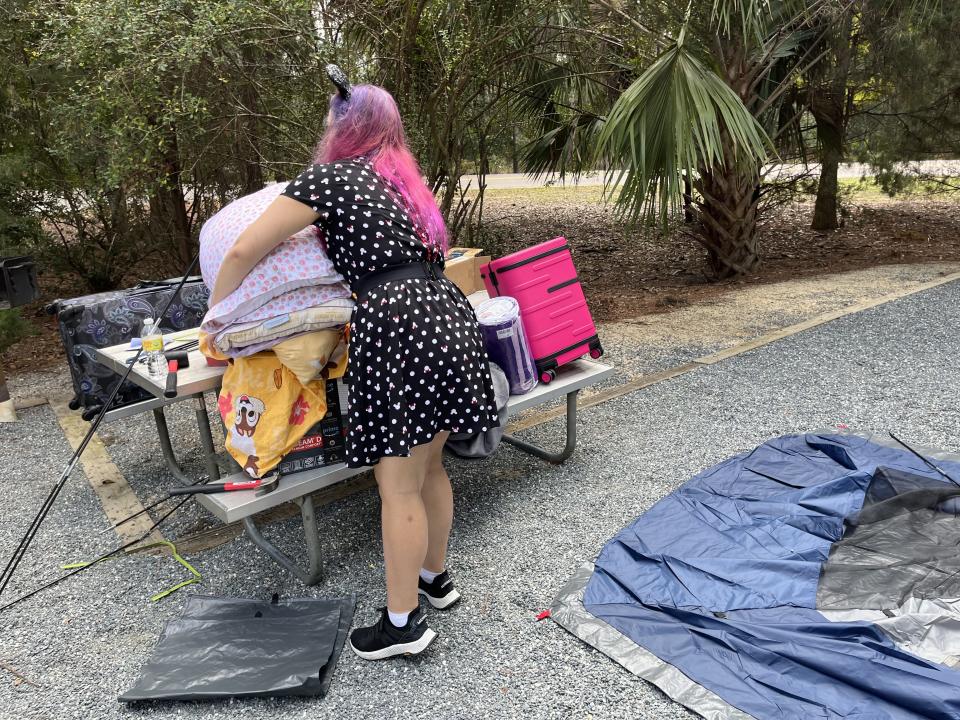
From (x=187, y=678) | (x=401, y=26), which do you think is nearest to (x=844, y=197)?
(x=401, y=26)

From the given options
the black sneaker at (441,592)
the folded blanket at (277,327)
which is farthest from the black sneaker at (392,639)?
the folded blanket at (277,327)

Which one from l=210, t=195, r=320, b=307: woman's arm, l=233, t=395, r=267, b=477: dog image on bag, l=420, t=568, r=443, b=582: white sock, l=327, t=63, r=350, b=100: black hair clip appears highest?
l=327, t=63, r=350, b=100: black hair clip

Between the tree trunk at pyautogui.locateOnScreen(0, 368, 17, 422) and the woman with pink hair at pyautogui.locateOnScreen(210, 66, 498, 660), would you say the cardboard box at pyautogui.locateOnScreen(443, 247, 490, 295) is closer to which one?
the woman with pink hair at pyautogui.locateOnScreen(210, 66, 498, 660)

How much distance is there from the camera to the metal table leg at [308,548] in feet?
8.54

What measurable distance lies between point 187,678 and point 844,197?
11.0 m

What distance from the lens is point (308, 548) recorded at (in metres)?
2.70

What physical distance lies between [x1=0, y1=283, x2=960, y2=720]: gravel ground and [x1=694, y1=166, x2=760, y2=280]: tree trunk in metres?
2.98

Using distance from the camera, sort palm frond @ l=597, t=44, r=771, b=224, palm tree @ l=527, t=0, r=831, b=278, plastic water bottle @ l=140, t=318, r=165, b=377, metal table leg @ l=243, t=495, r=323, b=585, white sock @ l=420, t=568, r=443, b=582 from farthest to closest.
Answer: palm tree @ l=527, t=0, r=831, b=278 → palm frond @ l=597, t=44, r=771, b=224 → plastic water bottle @ l=140, t=318, r=165, b=377 → metal table leg @ l=243, t=495, r=323, b=585 → white sock @ l=420, t=568, r=443, b=582

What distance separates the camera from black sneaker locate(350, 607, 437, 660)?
223 centimetres

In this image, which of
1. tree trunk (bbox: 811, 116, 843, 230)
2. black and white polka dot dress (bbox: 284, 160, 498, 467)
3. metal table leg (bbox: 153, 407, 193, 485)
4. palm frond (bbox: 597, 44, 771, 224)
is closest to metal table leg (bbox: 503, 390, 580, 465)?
black and white polka dot dress (bbox: 284, 160, 498, 467)

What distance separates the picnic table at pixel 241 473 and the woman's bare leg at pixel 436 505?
0.88 feet

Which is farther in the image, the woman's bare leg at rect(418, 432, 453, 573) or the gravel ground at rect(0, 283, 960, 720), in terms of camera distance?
the woman's bare leg at rect(418, 432, 453, 573)

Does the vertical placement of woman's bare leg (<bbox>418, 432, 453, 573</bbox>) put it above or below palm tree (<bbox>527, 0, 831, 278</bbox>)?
below

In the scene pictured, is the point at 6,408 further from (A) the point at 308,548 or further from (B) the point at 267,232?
(B) the point at 267,232
